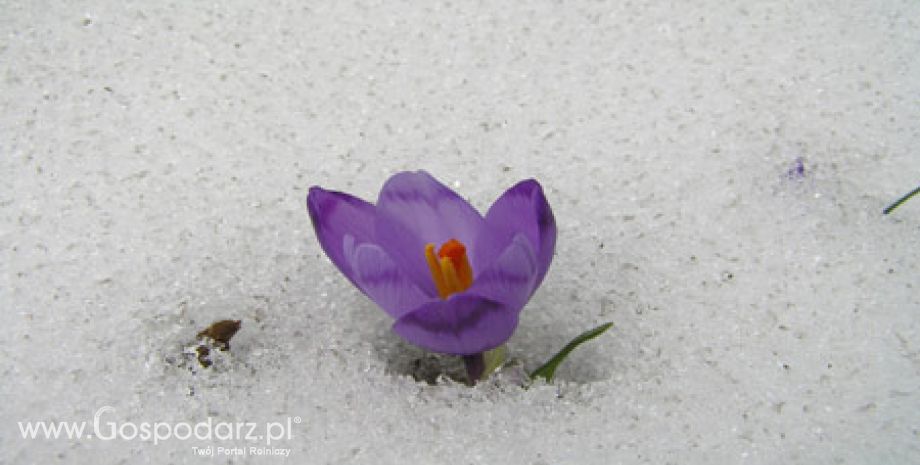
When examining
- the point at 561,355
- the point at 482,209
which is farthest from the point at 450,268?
the point at 482,209

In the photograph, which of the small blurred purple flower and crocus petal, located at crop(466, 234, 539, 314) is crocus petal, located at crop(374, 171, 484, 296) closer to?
crocus petal, located at crop(466, 234, 539, 314)

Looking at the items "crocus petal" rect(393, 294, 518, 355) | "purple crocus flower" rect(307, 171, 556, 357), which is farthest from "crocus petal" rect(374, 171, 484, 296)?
"crocus petal" rect(393, 294, 518, 355)

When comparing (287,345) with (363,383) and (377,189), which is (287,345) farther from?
(377,189)

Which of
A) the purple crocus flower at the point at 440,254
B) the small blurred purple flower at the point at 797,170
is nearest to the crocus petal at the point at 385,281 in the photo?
the purple crocus flower at the point at 440,254

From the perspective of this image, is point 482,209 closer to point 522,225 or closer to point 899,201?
point 522,225

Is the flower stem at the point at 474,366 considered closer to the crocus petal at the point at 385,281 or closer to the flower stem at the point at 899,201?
the crocus petal at the point at 385,281

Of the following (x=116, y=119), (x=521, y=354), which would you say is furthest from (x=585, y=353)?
(x=116, y=119)
